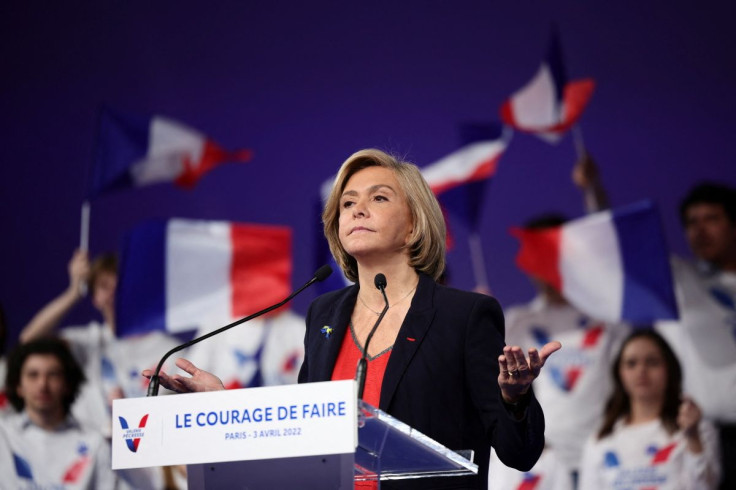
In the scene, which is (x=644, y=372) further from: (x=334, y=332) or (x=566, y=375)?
(x=334, y=332)

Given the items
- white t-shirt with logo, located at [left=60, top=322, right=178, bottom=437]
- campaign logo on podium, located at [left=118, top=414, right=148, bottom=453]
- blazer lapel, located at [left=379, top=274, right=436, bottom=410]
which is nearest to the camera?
campaign logo on podium, located at [left=118, top=414, right=148, bottom=453]

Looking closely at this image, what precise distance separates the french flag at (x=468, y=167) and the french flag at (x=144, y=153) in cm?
152

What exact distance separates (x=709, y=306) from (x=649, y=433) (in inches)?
33.6

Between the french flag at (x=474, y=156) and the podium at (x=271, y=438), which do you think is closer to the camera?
the podium at (x=271, y=438)

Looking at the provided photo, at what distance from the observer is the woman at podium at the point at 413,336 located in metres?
2.05

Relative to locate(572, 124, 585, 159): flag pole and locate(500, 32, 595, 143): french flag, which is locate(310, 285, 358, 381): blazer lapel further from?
locate(572, 124, 585, 159): flag pole

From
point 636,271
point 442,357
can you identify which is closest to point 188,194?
point 636,271

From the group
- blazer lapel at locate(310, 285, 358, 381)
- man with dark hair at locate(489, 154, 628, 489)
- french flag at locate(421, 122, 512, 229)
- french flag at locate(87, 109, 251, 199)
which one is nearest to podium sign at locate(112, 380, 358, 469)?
blazer lapel at locate(310, 285, 358, 381)

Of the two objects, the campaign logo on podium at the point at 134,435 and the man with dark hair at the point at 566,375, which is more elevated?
the man with dark hair at the point at 566,375

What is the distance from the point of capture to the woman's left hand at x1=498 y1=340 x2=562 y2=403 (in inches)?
74.0

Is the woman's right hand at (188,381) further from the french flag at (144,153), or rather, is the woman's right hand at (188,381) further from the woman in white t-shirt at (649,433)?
the french flag at (144,153)

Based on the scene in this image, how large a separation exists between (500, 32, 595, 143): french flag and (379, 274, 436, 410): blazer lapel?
3.71m

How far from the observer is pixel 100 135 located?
6.29 m

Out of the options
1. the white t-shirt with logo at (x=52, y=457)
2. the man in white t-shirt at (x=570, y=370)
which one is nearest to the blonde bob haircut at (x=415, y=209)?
the man in white t-shirt at (x=570, y=370)
